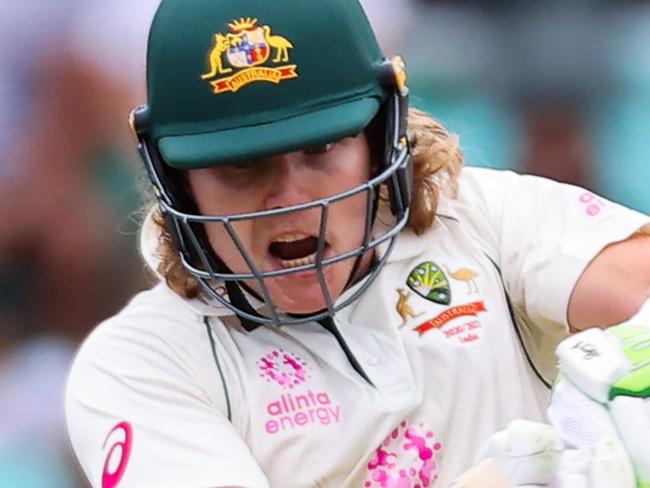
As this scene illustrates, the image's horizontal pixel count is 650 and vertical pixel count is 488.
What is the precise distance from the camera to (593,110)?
1.78m

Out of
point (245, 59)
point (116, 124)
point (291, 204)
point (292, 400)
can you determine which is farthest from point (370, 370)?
point (116, 124)

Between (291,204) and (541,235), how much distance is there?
247 mm

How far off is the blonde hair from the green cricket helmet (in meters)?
0.08

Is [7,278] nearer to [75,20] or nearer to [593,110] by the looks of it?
[75,20]

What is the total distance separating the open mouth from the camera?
35.8 inches

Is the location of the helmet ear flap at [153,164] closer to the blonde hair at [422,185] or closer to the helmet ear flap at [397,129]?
the blonde hair at [422,185]

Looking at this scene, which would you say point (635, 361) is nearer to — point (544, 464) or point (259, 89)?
point (544, 464)

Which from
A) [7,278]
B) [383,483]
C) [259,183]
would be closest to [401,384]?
[383,483]

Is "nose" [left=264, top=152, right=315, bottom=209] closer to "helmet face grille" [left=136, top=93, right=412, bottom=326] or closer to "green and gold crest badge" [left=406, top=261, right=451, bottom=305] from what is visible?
"helmet face grille" [left=136, top=93, right=412, bottom=326]

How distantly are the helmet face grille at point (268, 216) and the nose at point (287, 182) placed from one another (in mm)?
12

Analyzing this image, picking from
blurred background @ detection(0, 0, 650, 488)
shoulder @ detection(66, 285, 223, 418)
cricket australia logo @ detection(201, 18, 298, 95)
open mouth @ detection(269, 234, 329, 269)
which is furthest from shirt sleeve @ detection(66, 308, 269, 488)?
blurred background @ detection(0, 0, 650, 488)

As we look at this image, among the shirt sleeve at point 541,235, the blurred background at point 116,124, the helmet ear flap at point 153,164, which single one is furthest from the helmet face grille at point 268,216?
the blurred background at point 116,124

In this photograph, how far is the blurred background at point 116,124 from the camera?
1.64 m

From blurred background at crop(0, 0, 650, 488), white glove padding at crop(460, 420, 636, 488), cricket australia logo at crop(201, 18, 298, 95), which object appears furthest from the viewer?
blurred background at crop(0, 0, 650, 488)
